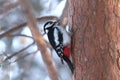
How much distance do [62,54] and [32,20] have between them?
1.34m

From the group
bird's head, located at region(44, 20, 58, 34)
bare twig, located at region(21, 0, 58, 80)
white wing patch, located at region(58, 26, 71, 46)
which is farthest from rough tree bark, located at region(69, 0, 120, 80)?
bare twig, located at region(21, 0, 58, 80)

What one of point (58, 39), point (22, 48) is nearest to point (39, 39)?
point (58, 39)

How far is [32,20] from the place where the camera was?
1.07 metres

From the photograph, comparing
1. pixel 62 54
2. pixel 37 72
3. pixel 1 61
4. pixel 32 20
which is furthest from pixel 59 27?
Result: pixel 37 72

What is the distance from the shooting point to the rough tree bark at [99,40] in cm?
210

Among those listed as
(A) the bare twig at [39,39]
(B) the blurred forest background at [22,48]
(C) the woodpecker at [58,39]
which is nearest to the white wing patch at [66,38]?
(C) the woodpecker at [58,39]

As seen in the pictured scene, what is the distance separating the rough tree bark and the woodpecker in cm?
13

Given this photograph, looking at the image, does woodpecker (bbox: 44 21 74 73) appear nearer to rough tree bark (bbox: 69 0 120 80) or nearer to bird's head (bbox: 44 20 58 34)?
bird's head (bbox: 44 20 58 34)

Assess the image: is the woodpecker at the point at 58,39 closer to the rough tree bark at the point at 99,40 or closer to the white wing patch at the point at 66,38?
the white wing patch at the point at 66,38

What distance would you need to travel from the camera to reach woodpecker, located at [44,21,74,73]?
7.62ft

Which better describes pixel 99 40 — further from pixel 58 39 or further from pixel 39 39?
pixel 39 39

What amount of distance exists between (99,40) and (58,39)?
0.53 metres

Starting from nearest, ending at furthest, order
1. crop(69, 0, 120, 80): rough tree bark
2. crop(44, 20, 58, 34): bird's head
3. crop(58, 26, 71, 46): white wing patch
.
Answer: crop(69, 0, 120, 80): rough tree bark < crop(58, 26, 71, 46): white wing patch < crop(44, 20, 58, 34): bird's head

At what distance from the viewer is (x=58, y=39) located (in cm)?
257
